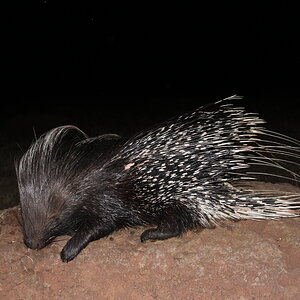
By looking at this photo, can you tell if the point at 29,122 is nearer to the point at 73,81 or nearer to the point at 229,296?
the point at 73,81

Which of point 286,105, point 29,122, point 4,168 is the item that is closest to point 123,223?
point 4,168

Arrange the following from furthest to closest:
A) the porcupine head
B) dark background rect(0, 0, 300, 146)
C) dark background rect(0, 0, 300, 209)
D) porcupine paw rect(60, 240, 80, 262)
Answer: dark background rect(0, 0, 300, 146)
dark background rect(0, 0, 300, 209)
the porcupine head
porcupine paw rect(60, 240, 80, 262)

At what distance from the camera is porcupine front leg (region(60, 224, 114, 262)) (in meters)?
Answer: 2.86

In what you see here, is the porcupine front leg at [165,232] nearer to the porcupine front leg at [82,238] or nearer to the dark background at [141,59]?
the porcupine front leg at [82,238]

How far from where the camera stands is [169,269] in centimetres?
275

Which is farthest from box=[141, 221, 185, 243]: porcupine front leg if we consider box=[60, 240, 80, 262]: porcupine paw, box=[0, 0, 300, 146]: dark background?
box=[0, 0, 300, 146]: dark background

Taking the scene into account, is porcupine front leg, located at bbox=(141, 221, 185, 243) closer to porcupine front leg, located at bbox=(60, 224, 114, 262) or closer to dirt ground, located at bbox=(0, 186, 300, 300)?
dirt ground, located at bbox=(0, 186, 300, 300)

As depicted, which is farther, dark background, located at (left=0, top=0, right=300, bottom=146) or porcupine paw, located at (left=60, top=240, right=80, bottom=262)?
dark background, located at (left=0, top=0, right=300, bottom=146)

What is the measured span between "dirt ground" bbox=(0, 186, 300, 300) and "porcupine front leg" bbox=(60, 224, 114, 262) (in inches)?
1.9

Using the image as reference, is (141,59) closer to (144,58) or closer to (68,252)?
(144,58)

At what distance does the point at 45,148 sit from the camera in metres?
3.12

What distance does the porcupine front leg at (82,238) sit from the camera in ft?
9.37

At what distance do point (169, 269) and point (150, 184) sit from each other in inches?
20.9

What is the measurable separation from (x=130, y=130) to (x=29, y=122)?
83.7 inches
